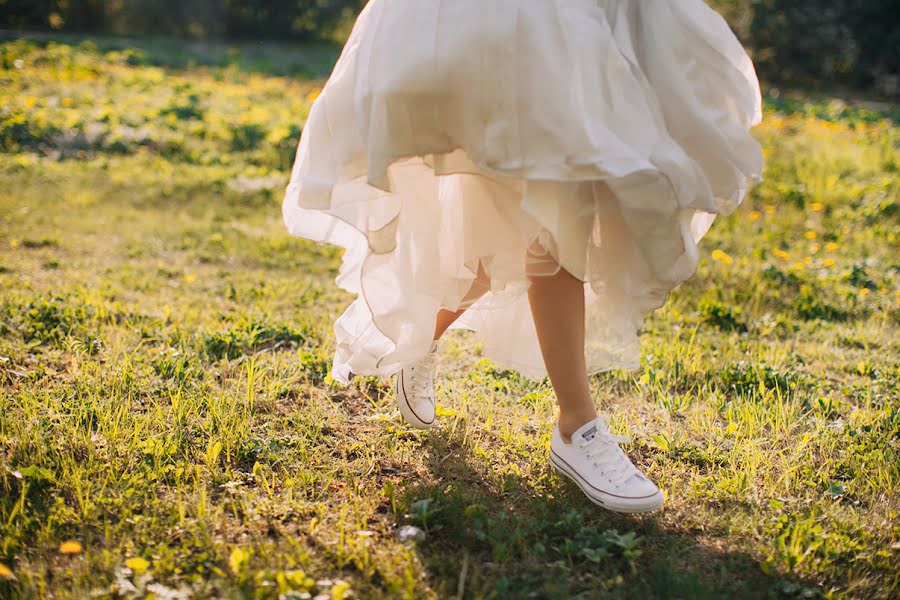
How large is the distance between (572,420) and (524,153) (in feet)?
2.55

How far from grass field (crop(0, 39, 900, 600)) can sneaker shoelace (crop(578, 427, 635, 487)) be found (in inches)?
4.6

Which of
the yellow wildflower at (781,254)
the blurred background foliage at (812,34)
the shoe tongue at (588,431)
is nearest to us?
the shoe tongue at (588,431)

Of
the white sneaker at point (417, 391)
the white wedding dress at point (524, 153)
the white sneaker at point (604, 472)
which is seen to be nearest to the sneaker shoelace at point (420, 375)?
the white sneaker at point (417, 391)

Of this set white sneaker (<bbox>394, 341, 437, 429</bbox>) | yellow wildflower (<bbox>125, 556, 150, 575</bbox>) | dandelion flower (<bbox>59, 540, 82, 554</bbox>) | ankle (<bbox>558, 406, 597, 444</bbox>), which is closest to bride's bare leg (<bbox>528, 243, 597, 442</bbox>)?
ankle (<bbox>558, 406, 597, 444</bbox>)

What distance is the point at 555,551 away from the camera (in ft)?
6.31

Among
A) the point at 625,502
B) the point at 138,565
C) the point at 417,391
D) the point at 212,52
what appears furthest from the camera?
the point at 212,52

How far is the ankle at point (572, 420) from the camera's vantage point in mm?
2135

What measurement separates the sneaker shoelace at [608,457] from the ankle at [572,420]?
0.04 m

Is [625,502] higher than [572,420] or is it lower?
lower

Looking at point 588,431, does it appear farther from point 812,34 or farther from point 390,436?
point 812,34

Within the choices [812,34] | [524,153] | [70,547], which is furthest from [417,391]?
[812,34]

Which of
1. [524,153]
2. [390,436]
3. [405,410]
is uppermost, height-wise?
[524,153]

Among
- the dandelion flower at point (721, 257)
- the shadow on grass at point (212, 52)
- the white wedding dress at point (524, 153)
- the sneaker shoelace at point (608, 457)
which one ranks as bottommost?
the shadow on grass at point (212, 52)

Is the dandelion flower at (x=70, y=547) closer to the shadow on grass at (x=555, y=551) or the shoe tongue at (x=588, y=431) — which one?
the shadow on grass at (x=555, y=551)
